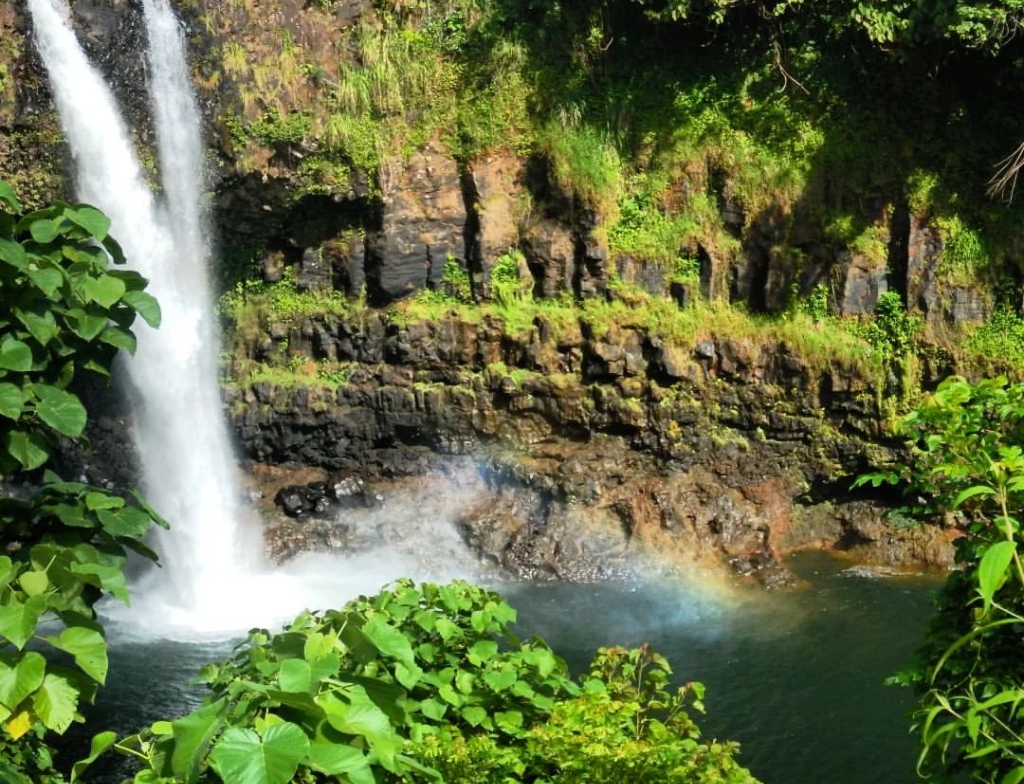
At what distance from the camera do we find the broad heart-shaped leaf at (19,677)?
2838mm

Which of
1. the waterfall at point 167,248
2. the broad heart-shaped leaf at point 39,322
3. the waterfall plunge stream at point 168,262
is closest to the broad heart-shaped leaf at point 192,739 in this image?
the broad heart-shaped leaf at point 39,322

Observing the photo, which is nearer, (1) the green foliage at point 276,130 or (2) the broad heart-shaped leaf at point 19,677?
(2) the broad heart-shaped leaf at point 19,677

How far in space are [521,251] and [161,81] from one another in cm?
542

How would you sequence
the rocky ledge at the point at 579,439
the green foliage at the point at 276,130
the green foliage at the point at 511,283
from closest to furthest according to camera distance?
the rocky ledge at the point at 579,439, the green foliage at the point at 276,130, the green foliage at the point at 511,283

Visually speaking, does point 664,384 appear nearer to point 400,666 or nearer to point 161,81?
point 161,81

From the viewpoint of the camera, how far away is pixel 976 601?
3.88 meters

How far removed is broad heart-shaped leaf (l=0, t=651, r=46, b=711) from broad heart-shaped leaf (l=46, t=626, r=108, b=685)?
81 mm

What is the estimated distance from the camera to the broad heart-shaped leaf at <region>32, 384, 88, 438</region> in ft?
11.5

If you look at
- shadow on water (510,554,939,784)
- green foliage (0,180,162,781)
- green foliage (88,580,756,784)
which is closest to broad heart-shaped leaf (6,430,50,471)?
green foliage (0,180,162,781)

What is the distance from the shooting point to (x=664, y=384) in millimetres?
14469

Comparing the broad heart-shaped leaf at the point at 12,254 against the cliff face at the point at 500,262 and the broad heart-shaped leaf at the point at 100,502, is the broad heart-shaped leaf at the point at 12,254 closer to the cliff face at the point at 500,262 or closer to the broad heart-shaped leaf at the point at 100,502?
the broad heart-shaped leaf at the point at 100,502

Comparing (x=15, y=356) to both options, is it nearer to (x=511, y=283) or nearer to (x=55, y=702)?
(x=55, y=702)

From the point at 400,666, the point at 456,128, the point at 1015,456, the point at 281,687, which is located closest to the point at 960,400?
the point at 1015,456

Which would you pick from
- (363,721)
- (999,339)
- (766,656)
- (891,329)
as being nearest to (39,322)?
(363,721)
